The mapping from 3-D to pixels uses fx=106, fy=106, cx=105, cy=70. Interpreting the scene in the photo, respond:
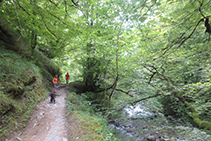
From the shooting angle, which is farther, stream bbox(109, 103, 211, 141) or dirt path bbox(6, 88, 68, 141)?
stream bbox(109, 103, 211, 141)

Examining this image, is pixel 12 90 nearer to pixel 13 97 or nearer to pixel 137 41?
pixel 13 97

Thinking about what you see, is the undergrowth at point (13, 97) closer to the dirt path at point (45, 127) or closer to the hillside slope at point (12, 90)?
the hillside slope at point (12, 90)

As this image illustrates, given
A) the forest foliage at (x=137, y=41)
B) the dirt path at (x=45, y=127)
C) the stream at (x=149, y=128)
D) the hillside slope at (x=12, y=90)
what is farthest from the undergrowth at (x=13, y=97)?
the stream at (x=149, y=128)

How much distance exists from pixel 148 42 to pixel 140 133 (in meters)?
5.59

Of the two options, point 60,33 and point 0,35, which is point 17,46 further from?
point 60,33

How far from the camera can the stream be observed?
4844 mm

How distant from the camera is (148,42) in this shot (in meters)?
6.91

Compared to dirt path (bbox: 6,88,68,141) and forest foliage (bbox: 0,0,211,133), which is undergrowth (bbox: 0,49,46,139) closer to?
dirt path (bbox: 6,88,68,141)

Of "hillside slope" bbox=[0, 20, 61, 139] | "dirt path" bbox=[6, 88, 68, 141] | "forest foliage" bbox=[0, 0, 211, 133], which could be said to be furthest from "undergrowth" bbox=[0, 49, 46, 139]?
"forest foliage" bbox=[0, 0, 211, 133]

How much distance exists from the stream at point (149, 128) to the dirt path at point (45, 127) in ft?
9.91

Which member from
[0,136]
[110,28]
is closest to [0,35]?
[0,136]

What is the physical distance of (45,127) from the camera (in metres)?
4.78

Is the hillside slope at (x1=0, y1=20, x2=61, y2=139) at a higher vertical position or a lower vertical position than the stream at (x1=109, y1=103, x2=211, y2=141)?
higher

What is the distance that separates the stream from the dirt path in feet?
9.91
